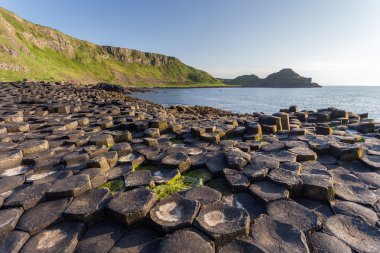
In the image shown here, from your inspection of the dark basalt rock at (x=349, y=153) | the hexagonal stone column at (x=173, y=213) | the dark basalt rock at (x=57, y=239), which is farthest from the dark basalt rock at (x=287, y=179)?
the dark basalt rock at (x=57, y=239)

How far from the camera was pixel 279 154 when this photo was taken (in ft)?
15.4

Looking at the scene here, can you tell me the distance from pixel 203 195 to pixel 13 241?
2.20m

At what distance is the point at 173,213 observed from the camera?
→ 2.71 metres

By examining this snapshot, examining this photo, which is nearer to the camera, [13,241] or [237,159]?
[13,241]

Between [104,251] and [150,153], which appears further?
[150,153]

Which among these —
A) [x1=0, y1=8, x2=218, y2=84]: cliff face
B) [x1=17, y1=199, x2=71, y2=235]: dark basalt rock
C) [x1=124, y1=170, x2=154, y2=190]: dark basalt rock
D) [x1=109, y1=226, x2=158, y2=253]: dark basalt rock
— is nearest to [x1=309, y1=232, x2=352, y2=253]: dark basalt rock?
[x1=109, y1=226, x2=158, y2=253]: dark basalt rock

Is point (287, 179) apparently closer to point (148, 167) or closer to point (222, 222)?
point (222, 222)

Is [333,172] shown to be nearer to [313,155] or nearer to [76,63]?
[313,155]

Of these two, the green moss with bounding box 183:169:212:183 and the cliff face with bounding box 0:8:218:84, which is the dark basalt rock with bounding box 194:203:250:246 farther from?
the cliff face with bounding box 0:8:218:84

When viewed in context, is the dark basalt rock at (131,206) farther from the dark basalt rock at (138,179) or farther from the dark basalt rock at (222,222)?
the dark basalt rock at (222,222)

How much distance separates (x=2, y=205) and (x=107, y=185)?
4.23 ft

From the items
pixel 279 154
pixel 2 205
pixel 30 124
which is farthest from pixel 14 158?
pixel 279 154

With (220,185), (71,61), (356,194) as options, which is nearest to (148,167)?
(220,185)

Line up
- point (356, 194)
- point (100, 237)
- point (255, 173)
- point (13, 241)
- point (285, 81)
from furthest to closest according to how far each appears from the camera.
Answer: point (285, 81) → point (255, 173) → point (356, 194) → point (100, 237) → point (13, 241)
